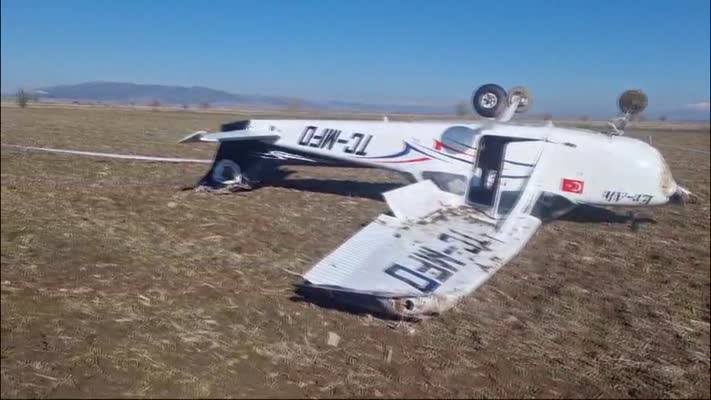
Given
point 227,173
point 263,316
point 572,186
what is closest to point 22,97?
point 263,316

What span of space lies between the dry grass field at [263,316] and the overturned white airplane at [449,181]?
50 centimetres

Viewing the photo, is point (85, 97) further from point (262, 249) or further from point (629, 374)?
point (629, 374)

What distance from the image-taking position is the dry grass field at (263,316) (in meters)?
4.12

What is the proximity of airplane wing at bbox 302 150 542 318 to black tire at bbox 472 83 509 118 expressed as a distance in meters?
2.97

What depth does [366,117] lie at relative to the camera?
14039 mm

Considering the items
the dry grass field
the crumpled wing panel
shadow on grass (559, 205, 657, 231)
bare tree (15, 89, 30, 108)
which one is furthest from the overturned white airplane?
bare tree (15, 89, 30, 108)

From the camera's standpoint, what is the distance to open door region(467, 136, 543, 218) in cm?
1148

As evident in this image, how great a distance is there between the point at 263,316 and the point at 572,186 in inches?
329

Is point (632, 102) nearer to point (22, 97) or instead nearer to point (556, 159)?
point (556, 159)

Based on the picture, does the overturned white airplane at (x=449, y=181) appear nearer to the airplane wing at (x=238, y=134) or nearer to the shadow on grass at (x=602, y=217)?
the airplane wing at (x=238, y=134)

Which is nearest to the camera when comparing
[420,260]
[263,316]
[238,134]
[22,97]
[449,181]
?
[22,97]

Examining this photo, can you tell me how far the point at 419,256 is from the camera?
7.70 metres

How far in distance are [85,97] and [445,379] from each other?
617 cm

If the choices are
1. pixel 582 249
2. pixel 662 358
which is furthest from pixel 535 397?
pixel 582 249
